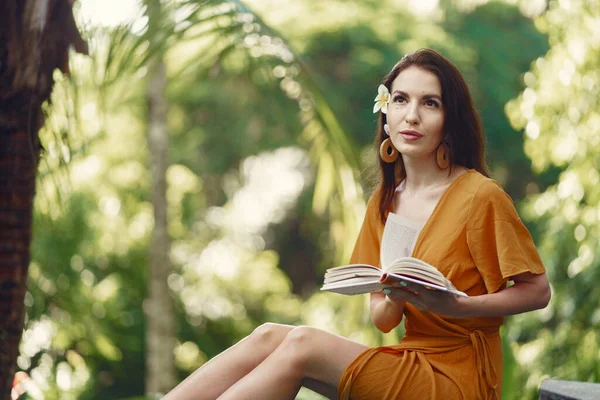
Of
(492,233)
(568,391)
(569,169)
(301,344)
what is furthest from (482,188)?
(569,169)

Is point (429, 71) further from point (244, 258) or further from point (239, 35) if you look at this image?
point (244, 258)

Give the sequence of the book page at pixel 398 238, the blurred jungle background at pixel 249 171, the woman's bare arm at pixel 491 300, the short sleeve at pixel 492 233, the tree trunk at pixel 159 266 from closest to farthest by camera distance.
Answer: the woman's bare arm at pixel 491 300
the short sleeve at pixel 492 233
the book page at pixel 398 238
the blurred jungle background at pixel 249 171
the tree trunk at pixel 159 266

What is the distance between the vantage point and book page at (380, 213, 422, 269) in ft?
7.72

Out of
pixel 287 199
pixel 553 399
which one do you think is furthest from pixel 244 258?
pixel 553 399

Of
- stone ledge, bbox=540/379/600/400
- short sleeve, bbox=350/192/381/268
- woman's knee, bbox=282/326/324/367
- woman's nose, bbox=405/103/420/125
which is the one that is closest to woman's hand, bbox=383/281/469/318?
woman's knee, bbox=282/326/324/367

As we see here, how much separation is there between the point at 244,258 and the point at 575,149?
6.97 m

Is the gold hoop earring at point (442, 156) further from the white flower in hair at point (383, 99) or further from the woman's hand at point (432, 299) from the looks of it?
the woman's hand at point (432, 299)

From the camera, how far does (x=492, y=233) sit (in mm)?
2275

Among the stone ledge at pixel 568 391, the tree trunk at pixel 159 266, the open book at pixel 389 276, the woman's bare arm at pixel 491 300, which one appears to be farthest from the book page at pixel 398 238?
the tree trunk at pixel 159 266

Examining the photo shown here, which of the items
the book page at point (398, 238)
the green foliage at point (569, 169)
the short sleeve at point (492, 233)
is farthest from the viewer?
the green foliage at point (569, 169)

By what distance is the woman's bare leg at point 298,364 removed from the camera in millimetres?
2250

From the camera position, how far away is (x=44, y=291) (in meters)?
8.35

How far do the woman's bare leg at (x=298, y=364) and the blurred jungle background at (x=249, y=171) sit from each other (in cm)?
70

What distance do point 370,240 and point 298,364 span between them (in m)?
0.47
